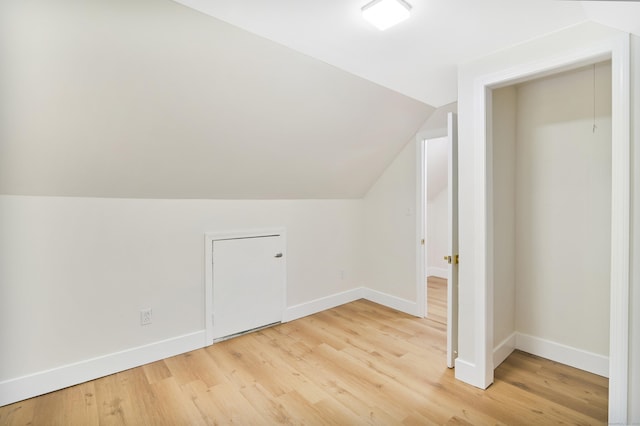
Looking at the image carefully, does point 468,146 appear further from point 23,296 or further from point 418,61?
point 23,296

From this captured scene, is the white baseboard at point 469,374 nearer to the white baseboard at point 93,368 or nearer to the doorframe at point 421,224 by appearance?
the doorframe at point 421,224

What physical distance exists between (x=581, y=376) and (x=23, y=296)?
3.87m

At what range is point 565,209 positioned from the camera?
2.45 meters

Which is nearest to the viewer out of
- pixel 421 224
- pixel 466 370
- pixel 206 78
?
pixel 206 78

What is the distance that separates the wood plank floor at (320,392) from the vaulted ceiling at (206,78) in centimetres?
137

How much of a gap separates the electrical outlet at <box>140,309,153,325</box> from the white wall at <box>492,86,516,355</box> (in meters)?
2.71

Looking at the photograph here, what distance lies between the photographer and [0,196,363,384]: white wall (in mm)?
1996

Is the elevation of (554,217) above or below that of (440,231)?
above

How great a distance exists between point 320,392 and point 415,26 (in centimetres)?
234

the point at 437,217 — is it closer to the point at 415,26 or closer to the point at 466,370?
the point at 466,370

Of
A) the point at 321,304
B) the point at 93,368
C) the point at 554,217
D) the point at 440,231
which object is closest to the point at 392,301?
the point at 321,304

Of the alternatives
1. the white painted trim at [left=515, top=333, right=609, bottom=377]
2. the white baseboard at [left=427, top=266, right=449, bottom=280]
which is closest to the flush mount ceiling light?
the white painted trim at [left=515, top=333, right=609, bottom=377]

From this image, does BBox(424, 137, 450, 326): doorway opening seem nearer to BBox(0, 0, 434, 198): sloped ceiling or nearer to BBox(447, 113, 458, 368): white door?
BBox(0, 0, 434, 198): sloped ceiling

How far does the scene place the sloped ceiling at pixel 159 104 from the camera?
1.57 metres
